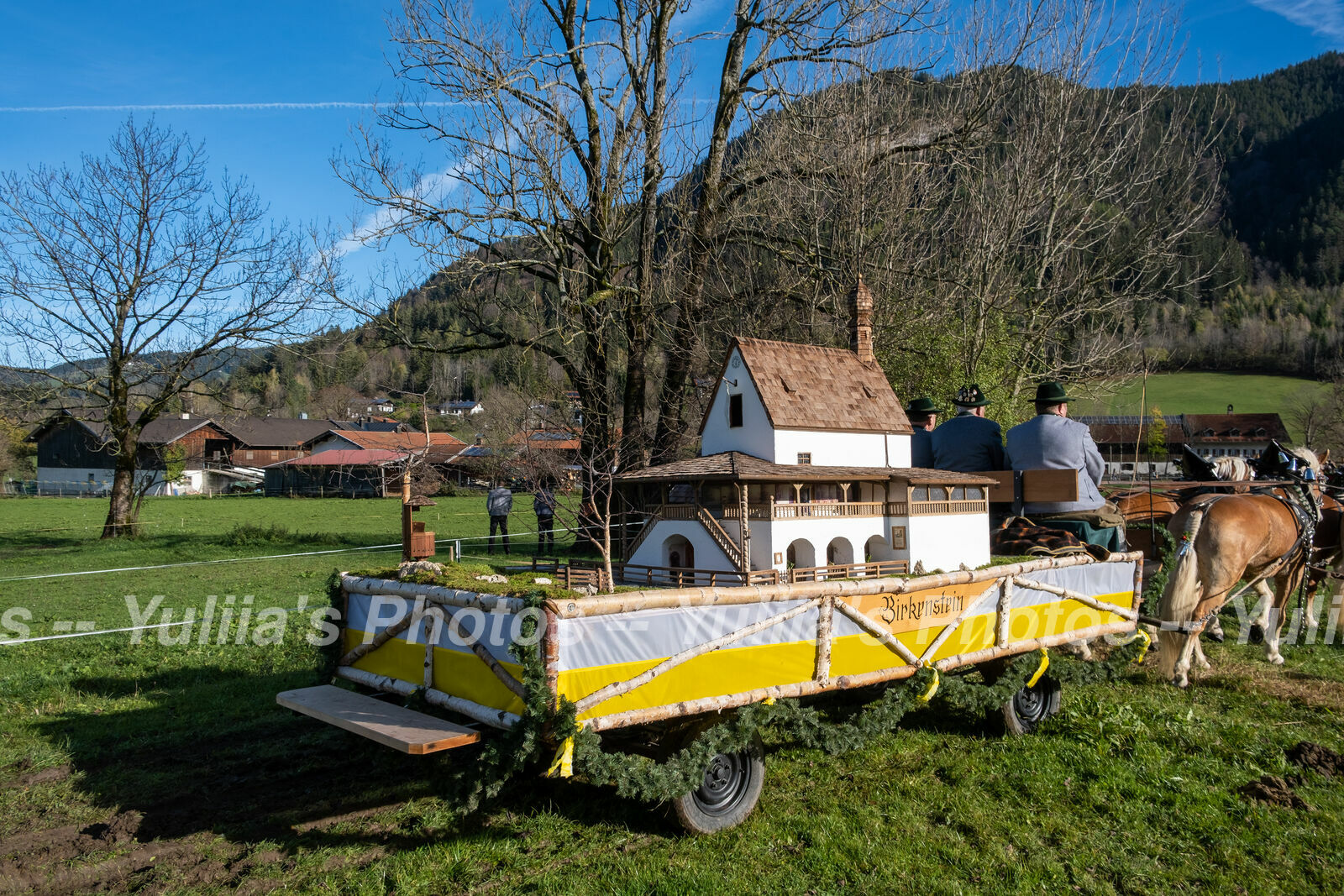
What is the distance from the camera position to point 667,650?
5.02 metres

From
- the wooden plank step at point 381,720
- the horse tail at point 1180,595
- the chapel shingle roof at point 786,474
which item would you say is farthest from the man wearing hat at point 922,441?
the wooden plank step at point 381,720

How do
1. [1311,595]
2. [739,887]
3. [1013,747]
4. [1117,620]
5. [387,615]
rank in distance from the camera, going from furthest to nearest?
[1311,595]
[1117,620]
[1013,747]
[387,615]
[739,887]

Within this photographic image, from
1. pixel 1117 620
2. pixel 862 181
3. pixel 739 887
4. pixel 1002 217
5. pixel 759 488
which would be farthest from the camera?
pixel 1002 217

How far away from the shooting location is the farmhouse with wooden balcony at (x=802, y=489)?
1070 cm

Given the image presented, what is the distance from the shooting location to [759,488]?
1111 cm

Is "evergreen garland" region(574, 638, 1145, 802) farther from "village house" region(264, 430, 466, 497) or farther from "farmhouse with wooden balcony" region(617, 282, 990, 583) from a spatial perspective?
"village house" region(264, 430, 466, 497)

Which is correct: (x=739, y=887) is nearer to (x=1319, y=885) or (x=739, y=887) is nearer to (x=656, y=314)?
(x=1319, y=885)

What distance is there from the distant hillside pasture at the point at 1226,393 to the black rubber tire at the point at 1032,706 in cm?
8551

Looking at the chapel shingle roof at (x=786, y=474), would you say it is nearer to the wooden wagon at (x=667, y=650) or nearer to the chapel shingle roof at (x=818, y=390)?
the chapel shingle roof at (x=818, y=390)

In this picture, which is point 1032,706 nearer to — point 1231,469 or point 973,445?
point 973,445

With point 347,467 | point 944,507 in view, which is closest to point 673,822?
point 944,507

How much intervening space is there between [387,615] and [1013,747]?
5.26 m

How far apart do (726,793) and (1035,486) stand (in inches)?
210

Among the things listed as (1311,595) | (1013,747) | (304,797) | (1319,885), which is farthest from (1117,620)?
(304,797)
